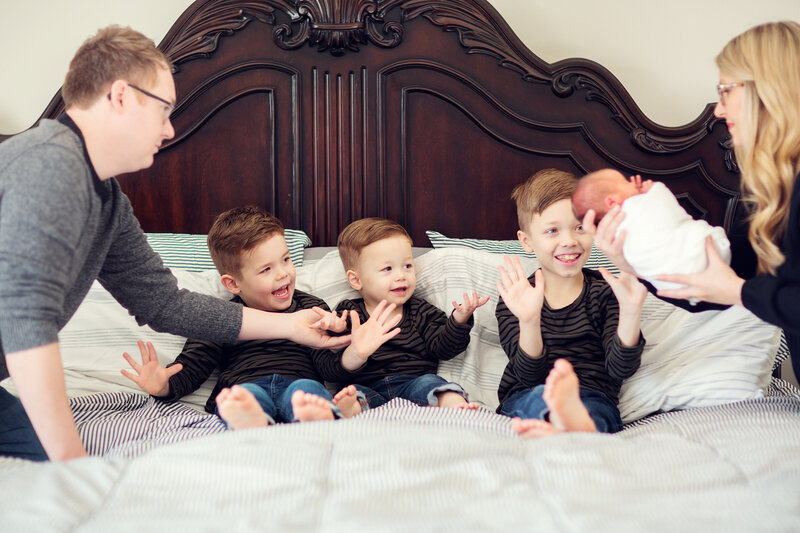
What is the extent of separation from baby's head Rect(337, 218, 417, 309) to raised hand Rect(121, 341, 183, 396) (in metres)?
0.54

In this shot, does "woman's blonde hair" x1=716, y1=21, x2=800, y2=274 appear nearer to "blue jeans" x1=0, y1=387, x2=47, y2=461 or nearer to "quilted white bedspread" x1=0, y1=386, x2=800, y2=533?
"quilted white bedspread" x1=0, y1=386, x2=800, y2=533

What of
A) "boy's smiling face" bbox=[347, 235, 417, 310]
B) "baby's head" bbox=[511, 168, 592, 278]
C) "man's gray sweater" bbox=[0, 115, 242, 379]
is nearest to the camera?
"man's gray sweater" bbox=[0, 115, 242, 379]

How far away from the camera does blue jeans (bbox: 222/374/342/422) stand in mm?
1579

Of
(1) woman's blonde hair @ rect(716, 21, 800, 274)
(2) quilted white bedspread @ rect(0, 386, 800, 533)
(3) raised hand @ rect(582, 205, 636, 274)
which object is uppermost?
(1) woman's blonde hair @ rect(716, 21, 800, 274)

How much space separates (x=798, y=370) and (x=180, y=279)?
1496 millimetres

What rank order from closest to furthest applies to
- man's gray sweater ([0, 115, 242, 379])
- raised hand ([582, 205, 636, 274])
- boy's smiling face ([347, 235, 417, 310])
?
man's gray sweater ([0, 115, 242, 379]), raised hand ([582, 205, 636, 274]), boy's smiling face ([347, 235, 417, 310])

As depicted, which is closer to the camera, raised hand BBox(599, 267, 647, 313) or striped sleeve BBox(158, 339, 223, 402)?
raised hand BBox(599, 267, 647, 313)

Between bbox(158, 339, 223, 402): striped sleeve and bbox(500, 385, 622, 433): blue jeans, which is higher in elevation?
bbox(500, 385, 622, 433): blue jeans

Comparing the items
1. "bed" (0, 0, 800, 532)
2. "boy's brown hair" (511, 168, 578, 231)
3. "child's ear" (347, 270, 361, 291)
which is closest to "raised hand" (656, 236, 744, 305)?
"bed" (0, 0, 800, 532)

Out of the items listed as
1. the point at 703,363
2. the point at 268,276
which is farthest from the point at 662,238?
the point at 268,276

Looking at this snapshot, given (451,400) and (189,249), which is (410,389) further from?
(189,249)

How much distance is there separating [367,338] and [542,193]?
0.60 metres

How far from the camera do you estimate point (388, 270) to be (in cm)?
188

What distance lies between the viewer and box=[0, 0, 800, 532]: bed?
94 centimetres
